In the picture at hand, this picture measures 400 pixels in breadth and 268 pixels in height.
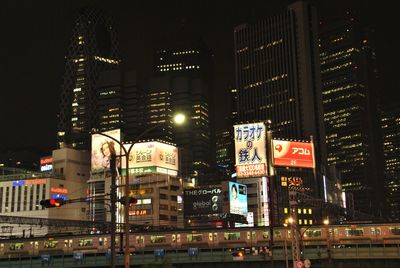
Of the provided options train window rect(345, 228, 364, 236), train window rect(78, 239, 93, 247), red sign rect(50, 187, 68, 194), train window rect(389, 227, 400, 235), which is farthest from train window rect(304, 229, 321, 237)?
red sign rect(50, 187, 68, 194)

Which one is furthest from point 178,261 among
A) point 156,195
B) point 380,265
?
point 156,195

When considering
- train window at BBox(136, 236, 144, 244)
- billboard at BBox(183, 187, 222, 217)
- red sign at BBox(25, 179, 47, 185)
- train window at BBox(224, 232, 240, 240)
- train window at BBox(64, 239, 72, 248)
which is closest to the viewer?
train window at BBox(224, 232, 240, 240)

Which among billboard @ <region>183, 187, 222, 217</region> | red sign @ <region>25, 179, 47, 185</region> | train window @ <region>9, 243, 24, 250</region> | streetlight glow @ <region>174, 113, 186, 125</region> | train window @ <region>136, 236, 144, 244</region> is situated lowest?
train window @ <region>9, 243, 24, 250</region>

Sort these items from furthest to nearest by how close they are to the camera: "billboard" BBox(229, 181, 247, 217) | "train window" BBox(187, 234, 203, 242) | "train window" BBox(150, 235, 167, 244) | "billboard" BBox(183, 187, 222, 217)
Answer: "billboard" BBox(229, 181, 247, 217), "billboard" BBox(183, 187, 222, 217), "train window" BBox(150, 235, 167, 244), "train window" BBox(187, 234, 203, 242)

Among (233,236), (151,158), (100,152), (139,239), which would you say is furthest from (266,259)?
(100,152)

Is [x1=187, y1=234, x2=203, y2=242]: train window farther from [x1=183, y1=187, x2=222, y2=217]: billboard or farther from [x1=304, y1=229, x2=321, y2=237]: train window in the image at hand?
[x1=183, y1=187, x2=222, y2=217]: billboard

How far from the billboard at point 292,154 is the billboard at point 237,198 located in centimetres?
1350

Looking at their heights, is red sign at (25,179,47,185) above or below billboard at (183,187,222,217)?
above

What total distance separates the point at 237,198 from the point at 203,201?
10289 mm

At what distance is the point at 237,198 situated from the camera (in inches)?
6019

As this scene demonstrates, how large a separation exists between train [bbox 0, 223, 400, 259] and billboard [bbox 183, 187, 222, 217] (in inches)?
2172

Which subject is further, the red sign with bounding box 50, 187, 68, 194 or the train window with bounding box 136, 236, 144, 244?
the red sign with bounding box 50, 187, 68, 194

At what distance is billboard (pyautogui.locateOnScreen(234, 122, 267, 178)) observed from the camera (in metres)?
151

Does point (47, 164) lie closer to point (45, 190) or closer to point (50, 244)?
point (45, 190)
